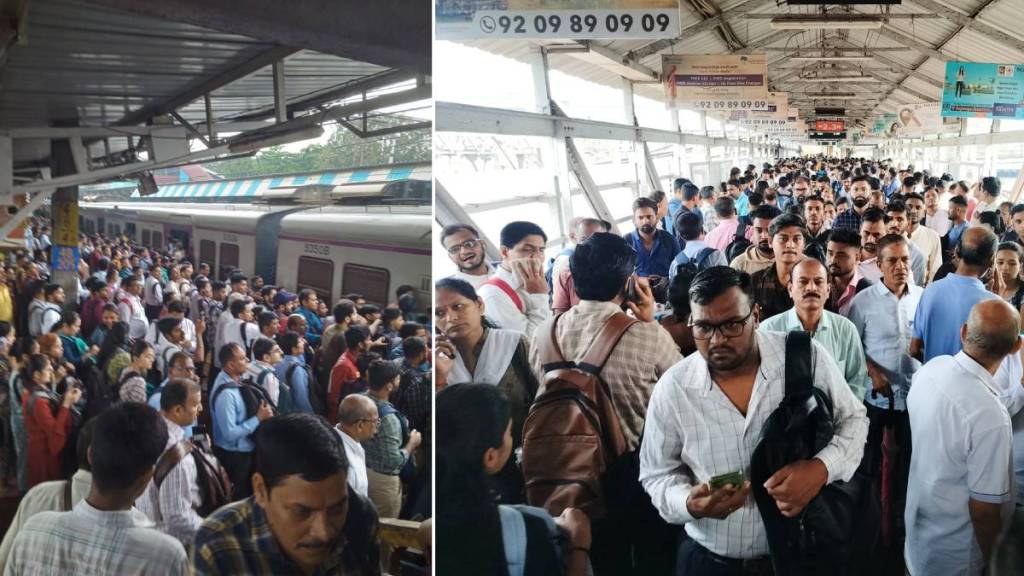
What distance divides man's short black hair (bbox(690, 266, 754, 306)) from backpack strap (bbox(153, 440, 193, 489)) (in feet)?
4.98

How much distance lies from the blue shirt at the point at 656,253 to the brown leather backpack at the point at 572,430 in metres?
0.31

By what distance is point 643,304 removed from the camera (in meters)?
2.57

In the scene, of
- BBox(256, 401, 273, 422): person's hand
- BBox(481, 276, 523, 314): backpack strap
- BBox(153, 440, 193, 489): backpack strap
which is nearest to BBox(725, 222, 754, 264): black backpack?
BBox(481, 276, 523, 314): backpack strap

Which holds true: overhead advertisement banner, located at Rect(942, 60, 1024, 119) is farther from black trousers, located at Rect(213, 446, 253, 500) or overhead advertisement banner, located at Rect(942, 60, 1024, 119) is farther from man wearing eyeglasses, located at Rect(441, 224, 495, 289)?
black trousers, located at Rect(213, 446, 253, 500)

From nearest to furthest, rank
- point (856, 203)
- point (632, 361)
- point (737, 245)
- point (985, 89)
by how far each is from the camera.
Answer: point (632, 361) → point (737, 245) → point (985, 89) → point (856, 203)

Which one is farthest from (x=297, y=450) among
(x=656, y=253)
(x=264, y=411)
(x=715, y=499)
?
(x=656, y=253)

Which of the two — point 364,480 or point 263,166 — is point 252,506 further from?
point 263,166

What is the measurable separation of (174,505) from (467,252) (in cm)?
112

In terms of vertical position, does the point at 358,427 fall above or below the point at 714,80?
below

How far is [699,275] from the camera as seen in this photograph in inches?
91.9

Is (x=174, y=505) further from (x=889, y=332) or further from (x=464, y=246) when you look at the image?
(x=889, y=332)

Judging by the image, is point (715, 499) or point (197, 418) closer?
point (715, 499)

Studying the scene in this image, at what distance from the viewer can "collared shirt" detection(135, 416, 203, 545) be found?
2381 mm

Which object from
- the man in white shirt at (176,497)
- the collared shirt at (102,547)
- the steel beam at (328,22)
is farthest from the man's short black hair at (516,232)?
the collared shirt at (102,547)
